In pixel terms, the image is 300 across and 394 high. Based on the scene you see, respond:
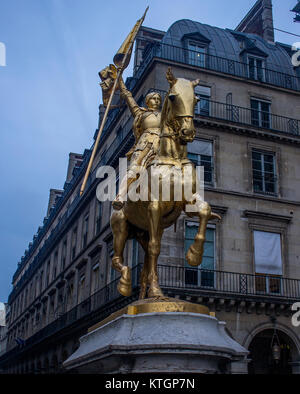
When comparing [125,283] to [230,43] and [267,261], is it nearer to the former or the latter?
[267,261]

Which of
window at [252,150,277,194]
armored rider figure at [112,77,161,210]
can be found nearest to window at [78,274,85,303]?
window at [252,150,277,194]

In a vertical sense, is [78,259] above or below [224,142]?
below

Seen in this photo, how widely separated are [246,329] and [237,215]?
4.85m

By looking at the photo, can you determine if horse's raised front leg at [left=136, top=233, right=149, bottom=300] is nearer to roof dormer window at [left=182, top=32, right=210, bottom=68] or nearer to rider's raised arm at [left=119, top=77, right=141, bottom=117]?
rider's raised arm at [left=119, top=77, right=141, bottom=117]

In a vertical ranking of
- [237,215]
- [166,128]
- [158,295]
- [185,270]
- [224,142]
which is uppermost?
[224,142]

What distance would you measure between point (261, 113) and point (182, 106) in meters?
21.3

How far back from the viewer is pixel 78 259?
110 ft

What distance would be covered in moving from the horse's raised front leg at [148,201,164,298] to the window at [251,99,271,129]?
67.8 ft

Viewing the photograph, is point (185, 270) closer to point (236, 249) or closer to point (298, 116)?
point (236, 249)

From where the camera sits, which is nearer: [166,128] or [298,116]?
[166,128]

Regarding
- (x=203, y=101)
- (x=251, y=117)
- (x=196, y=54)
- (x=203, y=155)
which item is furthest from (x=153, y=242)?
(x=196, y=54)

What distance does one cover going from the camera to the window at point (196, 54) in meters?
25.6

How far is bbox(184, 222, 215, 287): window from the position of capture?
21.1 meters

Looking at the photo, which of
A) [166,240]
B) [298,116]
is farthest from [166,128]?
[298,116]
